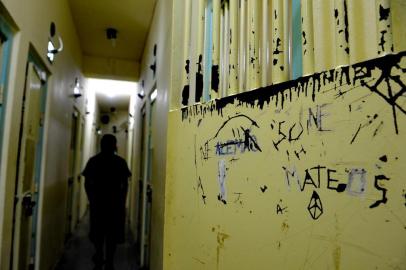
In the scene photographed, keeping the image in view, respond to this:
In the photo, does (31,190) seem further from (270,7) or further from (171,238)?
(270,7)

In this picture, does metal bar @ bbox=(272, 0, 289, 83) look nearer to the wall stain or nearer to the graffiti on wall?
the graffiti on wall

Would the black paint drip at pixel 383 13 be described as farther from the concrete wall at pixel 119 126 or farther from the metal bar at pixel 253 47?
the concrete wall at pixel 119 126

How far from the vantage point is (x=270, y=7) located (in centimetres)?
78

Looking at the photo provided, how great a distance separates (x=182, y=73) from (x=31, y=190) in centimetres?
161

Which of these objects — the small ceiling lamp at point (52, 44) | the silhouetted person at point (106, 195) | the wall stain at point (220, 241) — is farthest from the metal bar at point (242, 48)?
the silhouetted person at point (106, 195)

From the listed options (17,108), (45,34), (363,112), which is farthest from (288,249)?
(45,34)

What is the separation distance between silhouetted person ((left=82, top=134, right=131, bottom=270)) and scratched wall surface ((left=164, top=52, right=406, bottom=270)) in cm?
190

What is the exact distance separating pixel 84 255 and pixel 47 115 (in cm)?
188

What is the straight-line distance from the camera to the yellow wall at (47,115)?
1452mm

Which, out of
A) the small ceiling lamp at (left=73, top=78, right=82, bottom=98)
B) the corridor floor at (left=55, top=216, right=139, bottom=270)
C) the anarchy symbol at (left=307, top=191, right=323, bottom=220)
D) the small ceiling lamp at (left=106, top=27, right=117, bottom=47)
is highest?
the small ceiling lamp at (left=106, top=27, right=117, bottom=47)

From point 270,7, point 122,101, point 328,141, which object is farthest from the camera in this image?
point 122,101

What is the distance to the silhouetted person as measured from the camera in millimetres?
2643

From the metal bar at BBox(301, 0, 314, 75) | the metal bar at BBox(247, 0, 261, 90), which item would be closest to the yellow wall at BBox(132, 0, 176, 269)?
the metal bar at BBox(247, 0, 261, 90)

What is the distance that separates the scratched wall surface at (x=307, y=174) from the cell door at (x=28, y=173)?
1310mm
